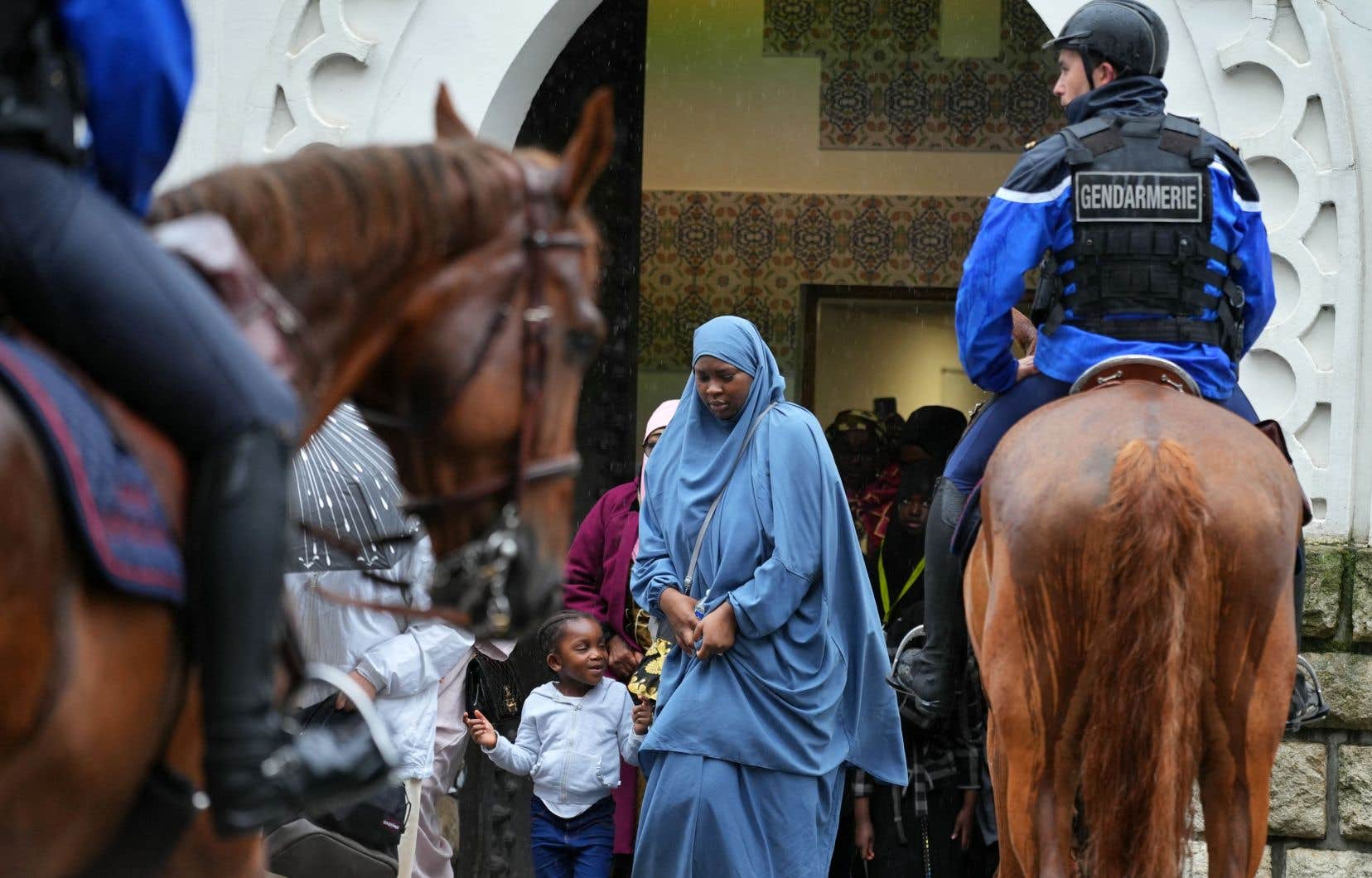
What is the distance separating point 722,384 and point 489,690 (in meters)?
1.55

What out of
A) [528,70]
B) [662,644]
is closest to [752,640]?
[662,644]

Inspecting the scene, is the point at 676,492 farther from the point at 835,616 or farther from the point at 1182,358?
the point at 1182,358

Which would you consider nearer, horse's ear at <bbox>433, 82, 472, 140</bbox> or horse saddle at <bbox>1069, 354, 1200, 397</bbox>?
horse's ear at <bbox>433, 82, 472, 140</bbox>

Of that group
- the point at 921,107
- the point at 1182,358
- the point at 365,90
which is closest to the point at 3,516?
the point at 1182,358

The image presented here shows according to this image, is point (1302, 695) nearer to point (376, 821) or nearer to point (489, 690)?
point (376, 821)

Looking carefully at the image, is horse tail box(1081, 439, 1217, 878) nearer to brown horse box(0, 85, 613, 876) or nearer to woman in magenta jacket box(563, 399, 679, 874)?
brown horse box(0, 85, 613, 876)

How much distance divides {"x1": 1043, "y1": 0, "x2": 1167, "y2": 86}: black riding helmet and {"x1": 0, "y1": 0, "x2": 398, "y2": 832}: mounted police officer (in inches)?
123

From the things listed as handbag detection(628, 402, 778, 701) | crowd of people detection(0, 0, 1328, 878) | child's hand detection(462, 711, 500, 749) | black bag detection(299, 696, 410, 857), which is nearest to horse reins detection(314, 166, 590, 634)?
crowd of people detection(0, 0, 1328, 878)

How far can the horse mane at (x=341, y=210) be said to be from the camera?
2529 millimetres

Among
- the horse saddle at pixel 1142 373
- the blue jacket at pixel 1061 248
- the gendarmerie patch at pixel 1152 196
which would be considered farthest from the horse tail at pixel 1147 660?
the gendarmerie patch at pixel 1152 196

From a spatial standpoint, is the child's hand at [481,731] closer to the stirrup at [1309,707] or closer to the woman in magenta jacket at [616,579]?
the woman in magenta jacket at [616,579]

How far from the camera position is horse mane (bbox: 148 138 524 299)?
8.30ft

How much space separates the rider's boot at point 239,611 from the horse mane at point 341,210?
319 mm

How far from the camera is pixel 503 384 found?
265cm
